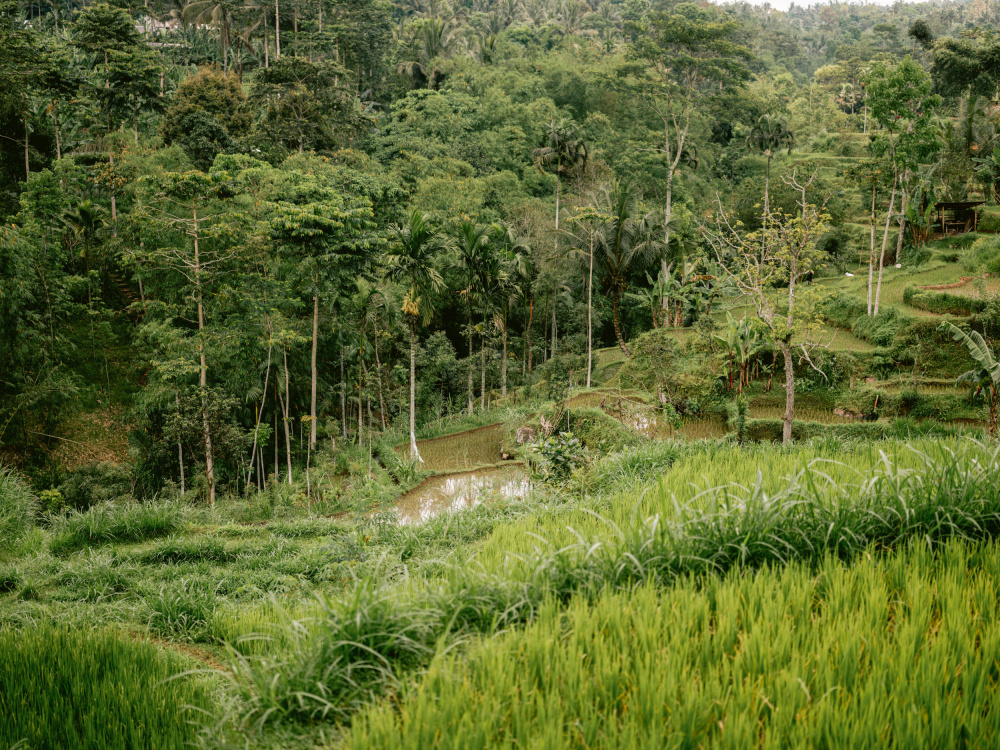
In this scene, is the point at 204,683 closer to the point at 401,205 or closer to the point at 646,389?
the point at 646,389

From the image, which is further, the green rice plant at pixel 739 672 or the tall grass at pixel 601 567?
the tall grass at pixel 601 567

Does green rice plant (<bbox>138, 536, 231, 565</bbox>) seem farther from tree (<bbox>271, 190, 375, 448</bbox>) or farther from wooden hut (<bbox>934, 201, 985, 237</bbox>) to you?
wooden hut (<bbox>934, 201, 985, 237</bbox>)

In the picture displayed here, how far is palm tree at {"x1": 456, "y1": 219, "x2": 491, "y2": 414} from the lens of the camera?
19.6 meters

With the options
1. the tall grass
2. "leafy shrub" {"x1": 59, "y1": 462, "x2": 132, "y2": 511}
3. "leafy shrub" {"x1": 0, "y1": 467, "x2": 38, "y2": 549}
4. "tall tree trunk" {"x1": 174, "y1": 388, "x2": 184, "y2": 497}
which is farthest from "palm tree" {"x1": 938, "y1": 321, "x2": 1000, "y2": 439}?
"leafy shrub" {"x1": 59, "y1": 462, "x2": 132, "y2": 511}

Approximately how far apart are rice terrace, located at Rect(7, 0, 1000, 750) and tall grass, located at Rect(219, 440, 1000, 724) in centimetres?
2

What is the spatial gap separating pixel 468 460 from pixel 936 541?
13.2 metres

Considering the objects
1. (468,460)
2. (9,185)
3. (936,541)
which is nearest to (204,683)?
(936,541)

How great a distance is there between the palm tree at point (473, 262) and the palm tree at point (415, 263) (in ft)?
12.5

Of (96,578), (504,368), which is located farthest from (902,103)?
(96,578)

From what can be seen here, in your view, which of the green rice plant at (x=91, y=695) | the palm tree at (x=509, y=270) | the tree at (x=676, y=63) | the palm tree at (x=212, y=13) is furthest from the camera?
the palm tree at (x=212, y=13)

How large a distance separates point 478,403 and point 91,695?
59.6ft

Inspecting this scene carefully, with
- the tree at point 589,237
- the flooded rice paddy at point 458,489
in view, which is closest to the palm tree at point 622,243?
the tree at point 589,237

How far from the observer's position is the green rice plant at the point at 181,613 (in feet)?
15.3

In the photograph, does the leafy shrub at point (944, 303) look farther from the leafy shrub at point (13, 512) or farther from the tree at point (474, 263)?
the leafy shrub at point (13, 512)
